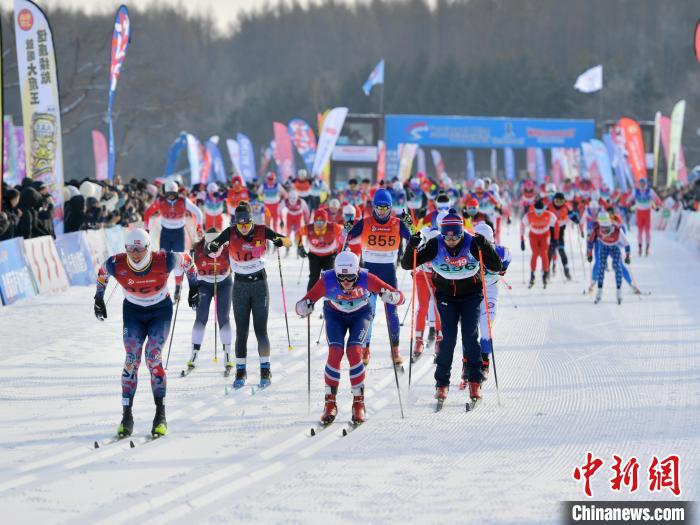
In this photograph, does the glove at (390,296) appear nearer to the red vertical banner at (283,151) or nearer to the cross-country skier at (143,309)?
the cross-country skier at (143,309)

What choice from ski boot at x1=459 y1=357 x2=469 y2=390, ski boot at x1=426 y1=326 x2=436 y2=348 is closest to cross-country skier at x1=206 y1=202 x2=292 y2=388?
ski boot at x1=459 y1=357 x2=469 y2=390

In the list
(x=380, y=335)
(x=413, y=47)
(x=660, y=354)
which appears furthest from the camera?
(x=413, y=47)

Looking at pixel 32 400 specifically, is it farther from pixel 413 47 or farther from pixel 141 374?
pixel 413 47

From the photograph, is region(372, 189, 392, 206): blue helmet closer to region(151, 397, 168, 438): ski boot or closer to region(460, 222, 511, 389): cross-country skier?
region(460, 222, 511, 389): cross-country skier

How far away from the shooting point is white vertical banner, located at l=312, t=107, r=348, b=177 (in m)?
34.8

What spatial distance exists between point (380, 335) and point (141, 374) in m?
3.70

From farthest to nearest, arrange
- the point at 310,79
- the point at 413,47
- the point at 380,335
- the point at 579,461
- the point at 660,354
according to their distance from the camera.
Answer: the point at 413,47 < the point at 310,79 < the point at 380,335 < the point at 660,354 < the point at 579,461

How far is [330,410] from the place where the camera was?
356 inches

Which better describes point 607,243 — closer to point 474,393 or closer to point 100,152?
point 474,393

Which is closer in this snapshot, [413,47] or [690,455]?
[690,455]

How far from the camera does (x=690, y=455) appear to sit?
789 cm

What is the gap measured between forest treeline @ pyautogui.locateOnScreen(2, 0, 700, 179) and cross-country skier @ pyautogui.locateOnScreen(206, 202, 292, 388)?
53.6 meters

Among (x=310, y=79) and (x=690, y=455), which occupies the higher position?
(x=310, y=79)

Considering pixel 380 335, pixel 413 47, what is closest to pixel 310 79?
pixel 413 47
